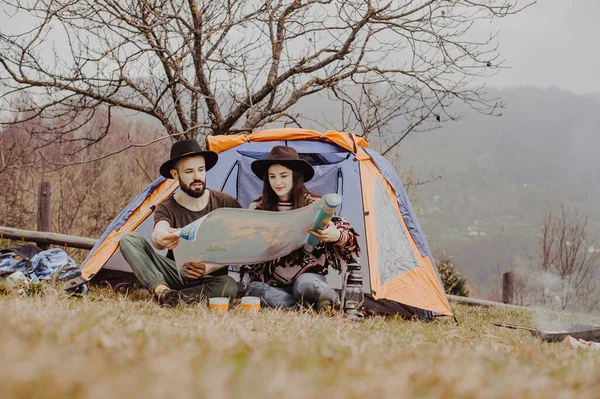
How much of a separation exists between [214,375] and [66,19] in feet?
17.6

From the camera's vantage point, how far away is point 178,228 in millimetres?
3547

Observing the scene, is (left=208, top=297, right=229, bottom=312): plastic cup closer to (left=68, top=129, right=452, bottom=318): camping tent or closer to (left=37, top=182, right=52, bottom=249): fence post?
(left=68, top=129, right=452, bottom=318): camping tent

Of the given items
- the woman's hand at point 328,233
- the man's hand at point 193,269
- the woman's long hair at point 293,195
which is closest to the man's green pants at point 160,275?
the man's hand at point 193,269

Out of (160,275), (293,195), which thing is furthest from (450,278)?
(160,275)

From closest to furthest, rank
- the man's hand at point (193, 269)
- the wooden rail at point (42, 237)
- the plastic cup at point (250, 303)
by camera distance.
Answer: the plastic cup at point (250, 303) → the man's hand at point (193, 269) → the wooden rail at point (42, 237)

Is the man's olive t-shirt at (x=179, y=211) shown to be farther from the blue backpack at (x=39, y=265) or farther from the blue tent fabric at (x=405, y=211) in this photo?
the blue tent fabric at (x=405, y=211)

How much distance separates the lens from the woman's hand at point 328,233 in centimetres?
338

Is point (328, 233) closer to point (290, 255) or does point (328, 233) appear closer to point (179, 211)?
point (290, 255)

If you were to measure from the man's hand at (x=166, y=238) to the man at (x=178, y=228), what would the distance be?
Answer: 14 cm

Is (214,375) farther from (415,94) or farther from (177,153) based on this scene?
(415,94)

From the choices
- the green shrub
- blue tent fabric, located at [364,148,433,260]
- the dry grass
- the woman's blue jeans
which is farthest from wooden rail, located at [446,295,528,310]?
the dry grass

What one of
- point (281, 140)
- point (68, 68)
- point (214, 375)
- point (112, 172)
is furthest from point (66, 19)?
point (112, 172)

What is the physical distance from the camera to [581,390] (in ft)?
4.54

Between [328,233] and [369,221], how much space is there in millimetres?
786
